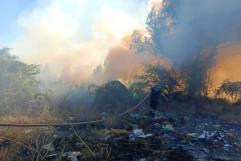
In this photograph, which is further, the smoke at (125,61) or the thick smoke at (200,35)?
the smoke at (125,61)

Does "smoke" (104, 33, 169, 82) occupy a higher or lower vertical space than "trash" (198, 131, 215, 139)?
higher

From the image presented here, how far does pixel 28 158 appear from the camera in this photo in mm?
7660

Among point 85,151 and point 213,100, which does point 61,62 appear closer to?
point 213,100

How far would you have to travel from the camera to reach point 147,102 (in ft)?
48.8

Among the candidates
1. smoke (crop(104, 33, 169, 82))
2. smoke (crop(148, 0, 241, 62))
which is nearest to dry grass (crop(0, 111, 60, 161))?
smoke (crop(104, 33, 169, 82))

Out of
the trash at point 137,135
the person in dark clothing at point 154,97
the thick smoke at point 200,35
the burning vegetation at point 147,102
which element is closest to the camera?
the burning vegetation at point 147,102

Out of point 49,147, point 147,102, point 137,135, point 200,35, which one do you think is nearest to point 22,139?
point 49,147

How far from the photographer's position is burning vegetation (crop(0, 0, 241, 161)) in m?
8.38

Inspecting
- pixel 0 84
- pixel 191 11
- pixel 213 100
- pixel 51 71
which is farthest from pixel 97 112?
pixel 51 71

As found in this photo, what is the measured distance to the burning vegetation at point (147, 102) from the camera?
8.38 metres

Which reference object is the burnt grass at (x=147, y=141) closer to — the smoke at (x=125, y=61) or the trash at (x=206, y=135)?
the trash at (x=206, y=135)

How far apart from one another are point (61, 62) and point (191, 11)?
1221cm

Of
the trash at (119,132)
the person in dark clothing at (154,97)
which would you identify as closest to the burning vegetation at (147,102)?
the trash at (119,132)

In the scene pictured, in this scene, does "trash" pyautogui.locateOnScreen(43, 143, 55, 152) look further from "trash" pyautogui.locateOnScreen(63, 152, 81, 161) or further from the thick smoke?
the thick smoke
